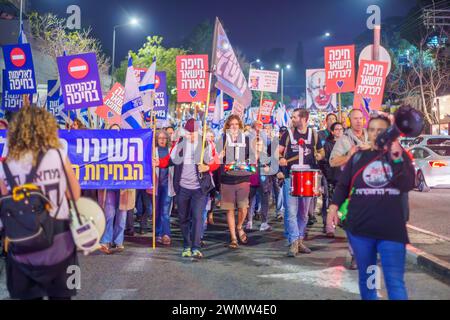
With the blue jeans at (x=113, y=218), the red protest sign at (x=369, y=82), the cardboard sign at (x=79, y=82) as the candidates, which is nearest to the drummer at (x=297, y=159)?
the red protest sign at (x=369, y=82)

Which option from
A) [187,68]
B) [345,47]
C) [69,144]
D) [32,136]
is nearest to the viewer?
[32,136]

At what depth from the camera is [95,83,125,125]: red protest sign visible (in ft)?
42.6

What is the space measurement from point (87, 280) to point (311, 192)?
3388mm

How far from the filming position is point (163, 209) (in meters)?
9.02

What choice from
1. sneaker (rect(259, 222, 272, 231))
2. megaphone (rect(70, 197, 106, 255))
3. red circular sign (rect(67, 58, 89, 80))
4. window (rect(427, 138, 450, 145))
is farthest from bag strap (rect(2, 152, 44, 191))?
window (rect(427, 138, 450, 145))

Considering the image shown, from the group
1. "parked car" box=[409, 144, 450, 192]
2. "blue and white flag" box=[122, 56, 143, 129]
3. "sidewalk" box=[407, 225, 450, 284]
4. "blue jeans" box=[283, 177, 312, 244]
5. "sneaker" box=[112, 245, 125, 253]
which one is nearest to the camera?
"sidewalk" box=[407, 225, 450, 284]

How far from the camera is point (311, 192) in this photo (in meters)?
7.58

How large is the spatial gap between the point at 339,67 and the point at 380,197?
26.7 ft

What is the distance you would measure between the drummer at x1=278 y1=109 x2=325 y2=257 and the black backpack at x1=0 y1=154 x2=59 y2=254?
4751 millimetres

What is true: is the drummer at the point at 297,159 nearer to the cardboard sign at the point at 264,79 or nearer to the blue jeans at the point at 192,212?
the blue jeans at the point at 192,212

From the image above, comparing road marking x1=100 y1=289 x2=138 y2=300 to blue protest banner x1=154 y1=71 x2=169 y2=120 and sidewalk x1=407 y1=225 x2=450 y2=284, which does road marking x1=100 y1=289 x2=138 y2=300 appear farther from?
blue protest banner x1=154 y1=71 x2=169 y2=120

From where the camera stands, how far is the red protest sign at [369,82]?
10.1 m
